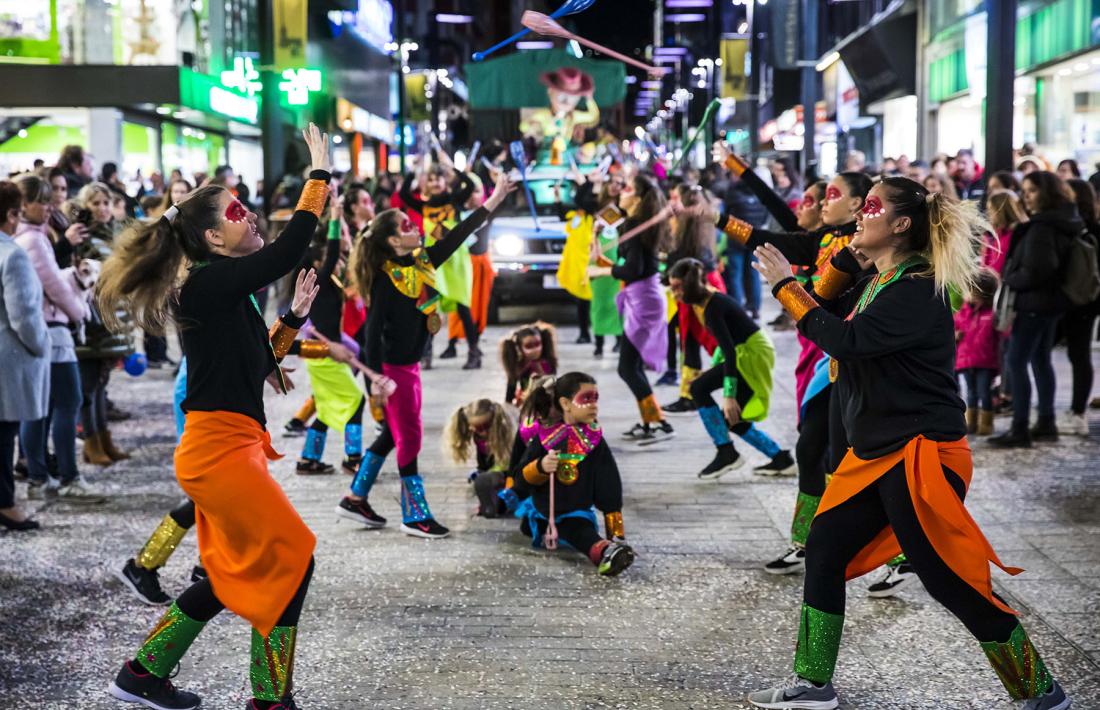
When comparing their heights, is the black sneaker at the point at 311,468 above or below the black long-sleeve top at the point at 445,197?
below

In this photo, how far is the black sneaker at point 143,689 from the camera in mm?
4293

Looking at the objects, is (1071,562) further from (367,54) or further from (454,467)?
(367,54)

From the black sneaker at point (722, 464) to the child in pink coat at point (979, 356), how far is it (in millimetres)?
2081

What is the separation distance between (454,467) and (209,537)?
4523 millimetres

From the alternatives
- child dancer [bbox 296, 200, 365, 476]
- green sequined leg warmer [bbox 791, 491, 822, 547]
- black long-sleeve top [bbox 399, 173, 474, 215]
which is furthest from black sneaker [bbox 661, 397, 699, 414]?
green sequined leg warmer [bbox 791, 491, 822, 547]

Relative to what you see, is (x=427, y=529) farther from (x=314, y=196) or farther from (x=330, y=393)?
(x=314, y=196)

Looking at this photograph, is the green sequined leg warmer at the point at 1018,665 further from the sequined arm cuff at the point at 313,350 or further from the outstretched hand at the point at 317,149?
the sequined arm cuff at the point at 313,350

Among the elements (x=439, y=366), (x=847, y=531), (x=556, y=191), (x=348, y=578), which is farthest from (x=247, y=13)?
(x=847, y=531)

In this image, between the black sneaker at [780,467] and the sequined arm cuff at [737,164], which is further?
the black sneaker at [780,467]

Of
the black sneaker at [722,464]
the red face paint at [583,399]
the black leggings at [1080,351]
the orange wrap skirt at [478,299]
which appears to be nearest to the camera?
the red face paint at [583,399]

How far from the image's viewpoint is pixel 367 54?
40344 mm

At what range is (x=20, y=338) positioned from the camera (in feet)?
22.8

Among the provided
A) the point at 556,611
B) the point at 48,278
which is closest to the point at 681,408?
the point at 48,278

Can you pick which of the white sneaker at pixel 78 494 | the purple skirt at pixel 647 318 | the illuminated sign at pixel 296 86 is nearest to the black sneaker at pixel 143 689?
the white sneaker at pixel 78 494
